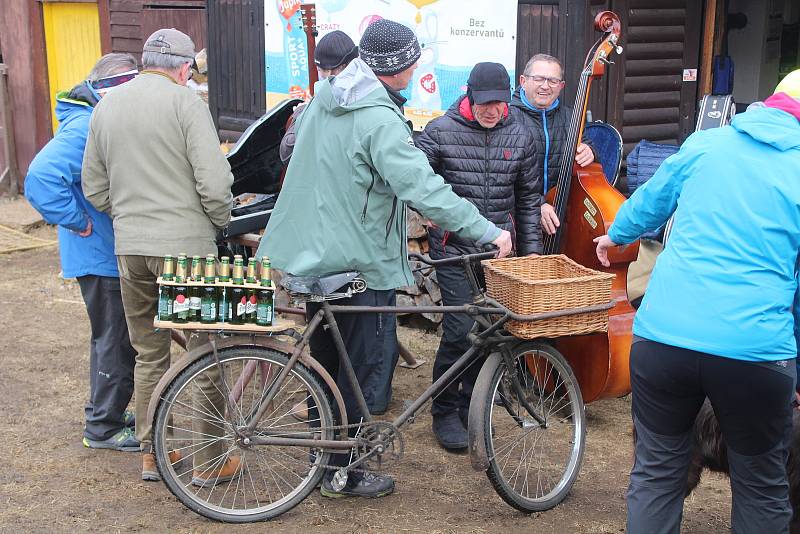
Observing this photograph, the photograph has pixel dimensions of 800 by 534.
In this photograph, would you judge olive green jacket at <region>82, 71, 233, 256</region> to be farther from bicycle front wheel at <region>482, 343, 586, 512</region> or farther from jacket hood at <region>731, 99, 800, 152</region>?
jacket hood at <region>731, 99, 800, 152</region>

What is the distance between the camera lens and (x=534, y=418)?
433 cm

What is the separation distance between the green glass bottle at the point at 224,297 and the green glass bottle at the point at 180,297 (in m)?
0.13

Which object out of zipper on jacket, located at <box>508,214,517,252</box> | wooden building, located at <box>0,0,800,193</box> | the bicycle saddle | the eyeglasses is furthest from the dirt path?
wooden building, located at <box>0,0,800,193</box>

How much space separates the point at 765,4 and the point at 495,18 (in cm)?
365

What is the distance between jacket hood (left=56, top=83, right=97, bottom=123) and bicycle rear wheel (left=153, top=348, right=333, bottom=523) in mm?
1453

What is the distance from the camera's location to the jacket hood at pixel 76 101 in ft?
15.0

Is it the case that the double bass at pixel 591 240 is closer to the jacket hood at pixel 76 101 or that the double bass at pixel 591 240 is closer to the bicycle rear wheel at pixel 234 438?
the bicycle rear wheel at pixel 234 438

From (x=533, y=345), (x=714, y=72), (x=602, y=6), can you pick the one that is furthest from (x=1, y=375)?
(x=714, y=72)

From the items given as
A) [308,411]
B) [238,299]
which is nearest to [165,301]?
[238,299]

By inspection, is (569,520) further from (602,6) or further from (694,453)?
(602,6)

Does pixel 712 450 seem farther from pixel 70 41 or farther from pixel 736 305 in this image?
pixel 70 41

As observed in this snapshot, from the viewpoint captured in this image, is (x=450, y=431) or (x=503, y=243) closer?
(x=503, y=243)

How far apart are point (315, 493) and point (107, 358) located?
125 cm

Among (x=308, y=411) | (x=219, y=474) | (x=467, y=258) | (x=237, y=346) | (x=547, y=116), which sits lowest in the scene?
(x=219, y=474)
